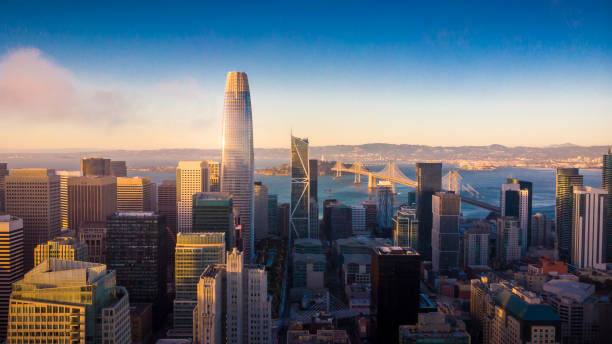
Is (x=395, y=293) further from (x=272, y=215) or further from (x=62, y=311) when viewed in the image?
(x=272, y=215)

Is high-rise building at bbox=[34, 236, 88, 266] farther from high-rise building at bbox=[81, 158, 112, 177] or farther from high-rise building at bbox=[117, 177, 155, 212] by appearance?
high-rise building at bbox=[81, 158, 112, 177]

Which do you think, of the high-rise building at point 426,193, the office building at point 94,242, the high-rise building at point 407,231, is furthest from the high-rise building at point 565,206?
the office building at point 94,242

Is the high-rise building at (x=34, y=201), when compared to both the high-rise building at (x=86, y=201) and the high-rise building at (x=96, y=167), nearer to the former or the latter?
the high-rise building at (x=86, y=201)

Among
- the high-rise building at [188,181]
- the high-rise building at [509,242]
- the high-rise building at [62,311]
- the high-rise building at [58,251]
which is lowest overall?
the high-rise building at [509,242]

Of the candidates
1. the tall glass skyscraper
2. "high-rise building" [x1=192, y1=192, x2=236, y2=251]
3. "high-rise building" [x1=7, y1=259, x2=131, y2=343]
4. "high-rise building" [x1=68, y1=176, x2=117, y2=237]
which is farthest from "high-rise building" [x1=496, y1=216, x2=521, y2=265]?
"high-rise building" [x1=7, y1=259, x2=131, y2=343]

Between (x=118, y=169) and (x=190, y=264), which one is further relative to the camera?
(x=118, y=169)

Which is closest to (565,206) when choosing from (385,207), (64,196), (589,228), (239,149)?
(589,228)
